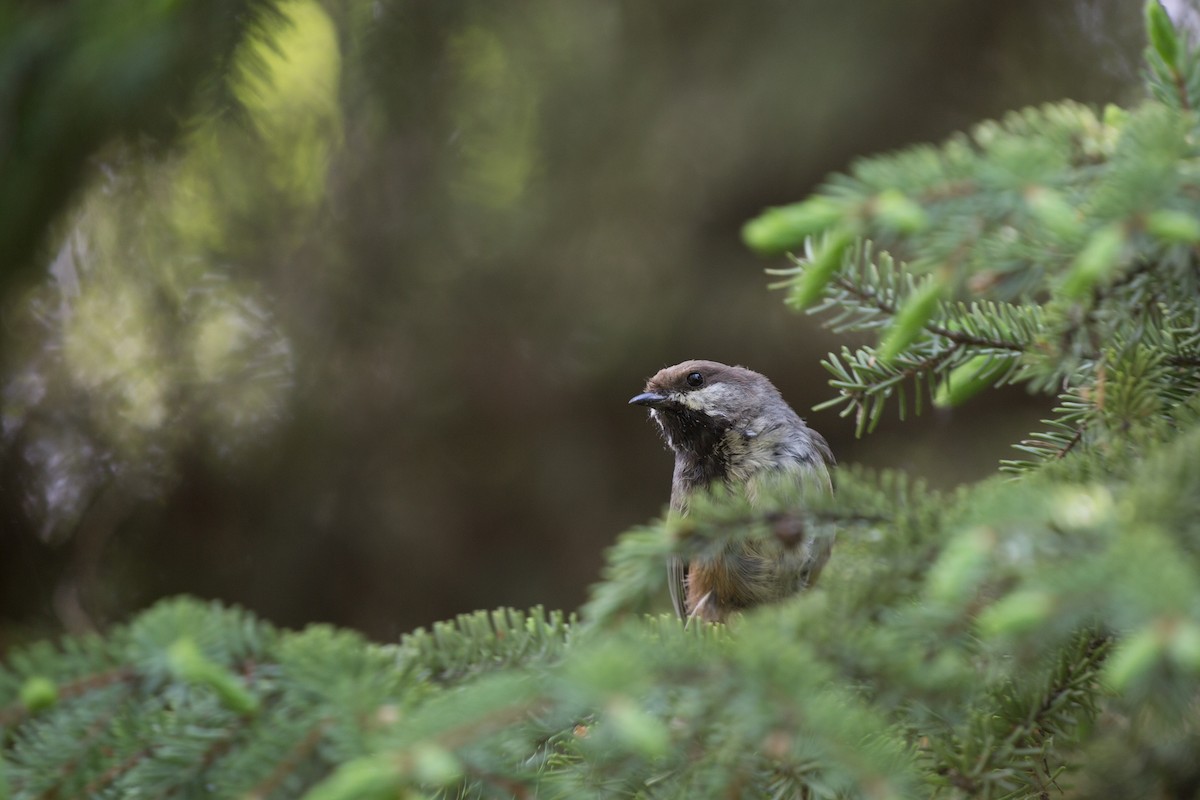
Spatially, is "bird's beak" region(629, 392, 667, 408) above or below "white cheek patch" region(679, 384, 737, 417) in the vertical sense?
above

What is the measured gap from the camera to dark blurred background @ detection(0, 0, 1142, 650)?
4680mm

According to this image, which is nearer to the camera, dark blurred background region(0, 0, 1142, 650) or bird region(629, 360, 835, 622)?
bird region(629, 360, 835, 622)

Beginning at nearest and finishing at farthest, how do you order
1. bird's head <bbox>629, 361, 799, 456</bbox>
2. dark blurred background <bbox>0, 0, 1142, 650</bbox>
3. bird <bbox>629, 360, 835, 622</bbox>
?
bird <bbox>629, 360, 835, 622</bbox> → bird's head <bbox>629, 361, 799, 456</bbox> → dark blurred background <bbox>0, 0, 1142, 650</bbox>

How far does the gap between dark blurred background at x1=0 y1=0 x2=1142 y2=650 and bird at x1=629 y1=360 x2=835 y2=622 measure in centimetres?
144

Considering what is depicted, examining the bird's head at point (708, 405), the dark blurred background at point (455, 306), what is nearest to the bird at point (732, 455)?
the bird's head at point (708, 405)

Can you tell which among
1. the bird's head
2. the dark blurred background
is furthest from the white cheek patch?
the dark blurred background

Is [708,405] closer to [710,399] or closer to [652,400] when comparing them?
[710,399]

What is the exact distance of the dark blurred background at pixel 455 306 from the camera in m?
4.68

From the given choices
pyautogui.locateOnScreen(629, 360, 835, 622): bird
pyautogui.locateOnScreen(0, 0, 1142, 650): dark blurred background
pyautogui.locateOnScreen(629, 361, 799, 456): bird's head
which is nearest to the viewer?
pyautogui.locateOnScreen(629, 360, 835, 622): bird

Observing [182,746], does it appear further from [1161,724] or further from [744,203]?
[744,203]

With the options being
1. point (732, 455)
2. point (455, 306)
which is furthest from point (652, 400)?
point (455, 306)

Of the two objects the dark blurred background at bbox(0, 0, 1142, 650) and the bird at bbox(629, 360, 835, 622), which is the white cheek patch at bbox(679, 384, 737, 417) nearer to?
the bird at bbox(629, 360, 835, 622)

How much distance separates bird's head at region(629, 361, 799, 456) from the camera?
152 inches

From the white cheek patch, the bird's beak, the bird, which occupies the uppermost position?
the bird's beak
